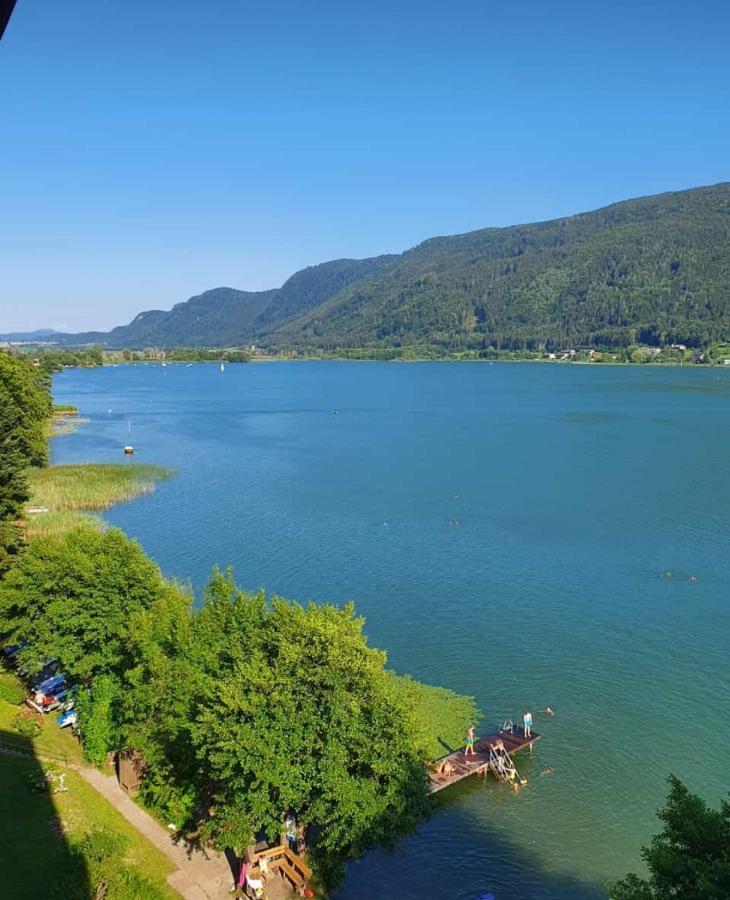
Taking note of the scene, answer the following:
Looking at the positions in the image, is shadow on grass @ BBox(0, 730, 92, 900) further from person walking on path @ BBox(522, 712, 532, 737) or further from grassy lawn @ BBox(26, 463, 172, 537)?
grassy lawn @ BBox(26, 463, 172, 537)

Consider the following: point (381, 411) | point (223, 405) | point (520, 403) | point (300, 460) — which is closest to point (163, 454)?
point (300, 460)

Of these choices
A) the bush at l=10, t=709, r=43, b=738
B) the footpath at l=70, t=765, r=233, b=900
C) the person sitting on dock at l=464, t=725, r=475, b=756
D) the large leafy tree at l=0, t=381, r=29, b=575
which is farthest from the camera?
the large leafy tree at l=0, t=381, r=29, b=575

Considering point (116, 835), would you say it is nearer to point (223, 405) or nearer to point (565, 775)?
point (565, 775)

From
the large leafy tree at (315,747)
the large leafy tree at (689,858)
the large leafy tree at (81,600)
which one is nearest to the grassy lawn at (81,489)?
the large leafy tree at (81,600)

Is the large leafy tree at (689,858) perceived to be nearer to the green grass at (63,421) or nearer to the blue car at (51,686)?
the blue car at (51,686)

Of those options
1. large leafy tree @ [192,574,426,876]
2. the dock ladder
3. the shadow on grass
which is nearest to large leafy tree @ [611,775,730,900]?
large leafy tree @ [192,574,426,876]

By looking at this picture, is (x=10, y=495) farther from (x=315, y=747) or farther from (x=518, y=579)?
(x=518, y=579)

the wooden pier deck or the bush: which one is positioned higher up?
the bush
